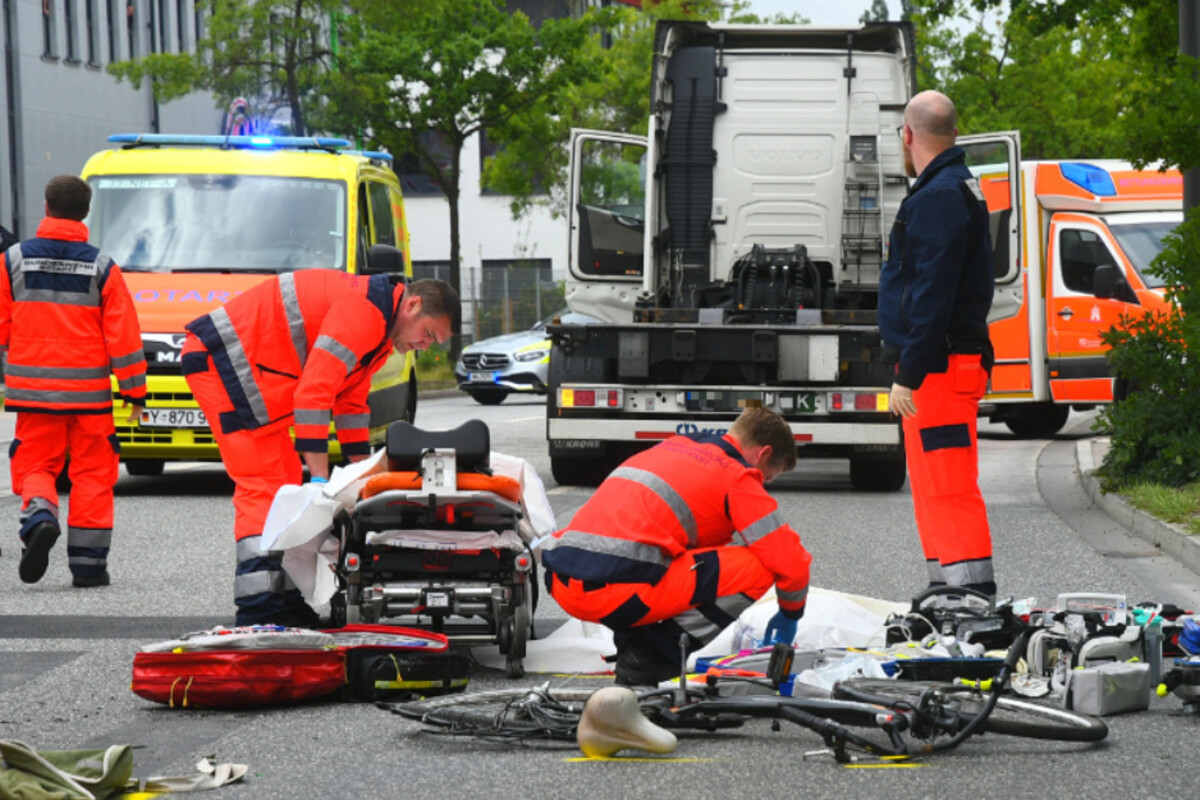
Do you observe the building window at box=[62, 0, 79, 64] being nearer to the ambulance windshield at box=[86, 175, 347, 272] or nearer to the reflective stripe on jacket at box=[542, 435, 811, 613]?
the ambulance windshield at box=[86, 175, 347, 272]

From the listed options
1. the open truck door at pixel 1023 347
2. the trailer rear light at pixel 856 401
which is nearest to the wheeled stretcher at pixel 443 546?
the trailer rear light at pixel 856 401

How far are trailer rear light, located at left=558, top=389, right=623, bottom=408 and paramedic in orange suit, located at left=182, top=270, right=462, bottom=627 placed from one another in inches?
215

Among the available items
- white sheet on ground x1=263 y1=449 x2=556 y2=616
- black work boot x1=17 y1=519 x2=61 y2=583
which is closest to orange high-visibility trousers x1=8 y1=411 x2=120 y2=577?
black work boot x1=17 y1=519 x2=61 y2=583

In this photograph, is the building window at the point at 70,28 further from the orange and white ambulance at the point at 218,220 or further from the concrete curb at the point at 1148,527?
the concrete curb at the point at 1148,527

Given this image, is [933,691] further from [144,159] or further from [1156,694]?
[144,159]

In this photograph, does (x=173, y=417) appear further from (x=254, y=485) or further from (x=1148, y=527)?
(x=1148, y=527)

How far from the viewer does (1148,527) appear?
10.2m

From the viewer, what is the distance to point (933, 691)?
4922 millimetres

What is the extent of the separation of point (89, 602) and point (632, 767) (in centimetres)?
402

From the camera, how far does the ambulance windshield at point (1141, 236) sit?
17.7 metres

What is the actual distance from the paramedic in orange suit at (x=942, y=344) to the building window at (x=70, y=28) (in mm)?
33824

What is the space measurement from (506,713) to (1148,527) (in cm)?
602

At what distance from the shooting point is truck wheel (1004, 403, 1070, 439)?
63.2ft

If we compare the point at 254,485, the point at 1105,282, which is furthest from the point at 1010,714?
the point at 1105,282
